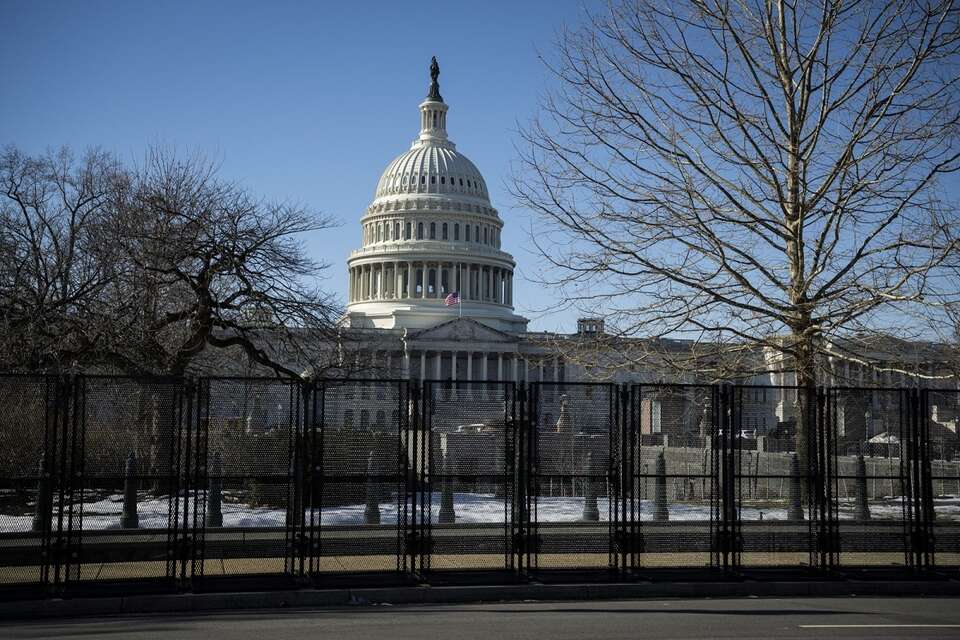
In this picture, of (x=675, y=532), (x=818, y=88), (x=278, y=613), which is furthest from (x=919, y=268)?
(x=278, y=613)

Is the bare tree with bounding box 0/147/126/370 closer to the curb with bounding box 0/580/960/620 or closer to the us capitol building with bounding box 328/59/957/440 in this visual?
the curb with bounding box 0/580/960/620

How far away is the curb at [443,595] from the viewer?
42.3 feet

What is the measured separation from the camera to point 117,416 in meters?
14.4

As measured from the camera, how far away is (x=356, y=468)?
15.0 meters

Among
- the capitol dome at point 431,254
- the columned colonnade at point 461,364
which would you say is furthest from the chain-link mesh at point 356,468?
the capitol dome at point 431,254

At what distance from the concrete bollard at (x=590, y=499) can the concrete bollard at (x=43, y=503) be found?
24.4 feet

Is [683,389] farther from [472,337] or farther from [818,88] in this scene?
[472,337]

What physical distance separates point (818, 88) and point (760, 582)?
30.4 feet

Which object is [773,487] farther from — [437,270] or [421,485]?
[437,270]

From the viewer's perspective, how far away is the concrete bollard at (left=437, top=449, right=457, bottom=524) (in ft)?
50.5

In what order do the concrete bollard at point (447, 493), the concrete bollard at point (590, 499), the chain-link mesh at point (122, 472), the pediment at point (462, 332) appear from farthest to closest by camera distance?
the pediment at point (462, 332) < the concrete bollard at point (590, 499) < the concrete bollard at point (447, 493) < the chain-link mesh at point (122, 472)

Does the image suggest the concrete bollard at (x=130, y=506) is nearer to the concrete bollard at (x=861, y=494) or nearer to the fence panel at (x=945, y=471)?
the concrete bollard at (x=861, y=494)

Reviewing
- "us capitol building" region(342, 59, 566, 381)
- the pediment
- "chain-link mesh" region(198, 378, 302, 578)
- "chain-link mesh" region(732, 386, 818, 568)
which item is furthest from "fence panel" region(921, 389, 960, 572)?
"us capitol building" region(342, 59, 566, 381)

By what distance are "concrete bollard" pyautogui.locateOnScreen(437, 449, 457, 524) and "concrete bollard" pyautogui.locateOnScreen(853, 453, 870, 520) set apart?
6477mm
